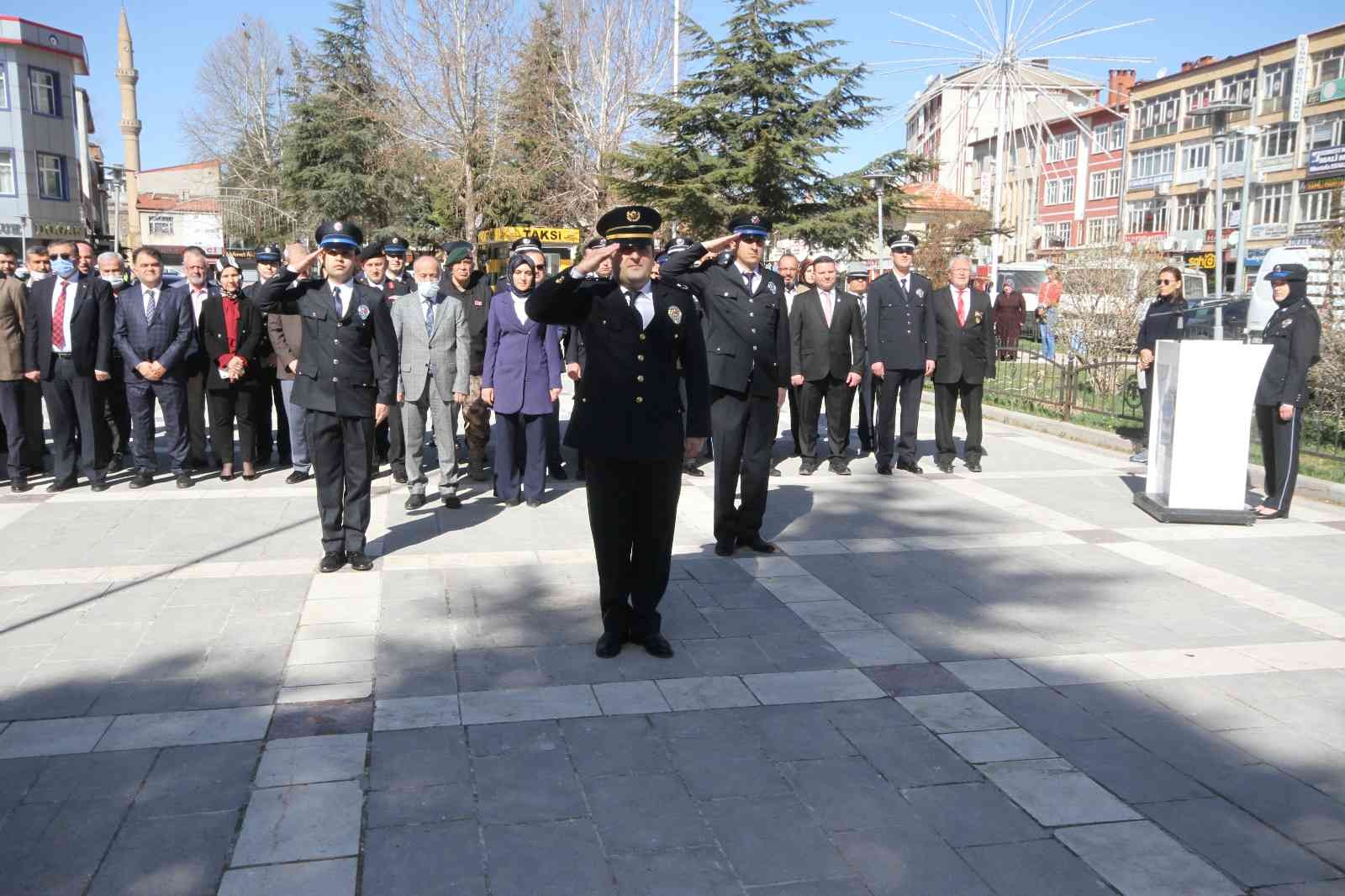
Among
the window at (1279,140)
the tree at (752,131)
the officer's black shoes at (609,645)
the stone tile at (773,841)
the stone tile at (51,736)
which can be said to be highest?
the window at (1279,140)

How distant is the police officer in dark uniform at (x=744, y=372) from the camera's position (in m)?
7.16

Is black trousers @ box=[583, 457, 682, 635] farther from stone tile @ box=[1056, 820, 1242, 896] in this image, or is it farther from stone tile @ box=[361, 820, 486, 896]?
stone tile @ box=[1056, 820, 1242, 896]

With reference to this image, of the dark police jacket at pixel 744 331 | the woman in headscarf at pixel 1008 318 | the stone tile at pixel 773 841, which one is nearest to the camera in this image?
the stone tile at pixel 773 841

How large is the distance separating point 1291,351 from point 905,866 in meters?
6.61

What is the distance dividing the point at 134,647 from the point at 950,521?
5613 mm

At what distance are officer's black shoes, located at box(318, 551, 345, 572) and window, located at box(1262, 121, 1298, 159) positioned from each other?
55912mm

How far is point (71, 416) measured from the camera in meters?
9.63

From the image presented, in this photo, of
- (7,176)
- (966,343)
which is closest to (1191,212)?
(966,343)

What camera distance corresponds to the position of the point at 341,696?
4.73 metres

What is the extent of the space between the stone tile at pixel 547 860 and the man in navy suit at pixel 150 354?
7.23 metres

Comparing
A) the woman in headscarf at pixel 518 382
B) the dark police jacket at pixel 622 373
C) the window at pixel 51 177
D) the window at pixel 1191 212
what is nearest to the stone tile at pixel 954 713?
the dark police jacket at pixel 622 373

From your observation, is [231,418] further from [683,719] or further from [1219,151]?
[1219,151]

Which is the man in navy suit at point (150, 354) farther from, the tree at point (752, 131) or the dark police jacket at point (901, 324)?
the tree at point (752, 131)

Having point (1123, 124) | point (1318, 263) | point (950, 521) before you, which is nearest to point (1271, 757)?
point (950, 521)
